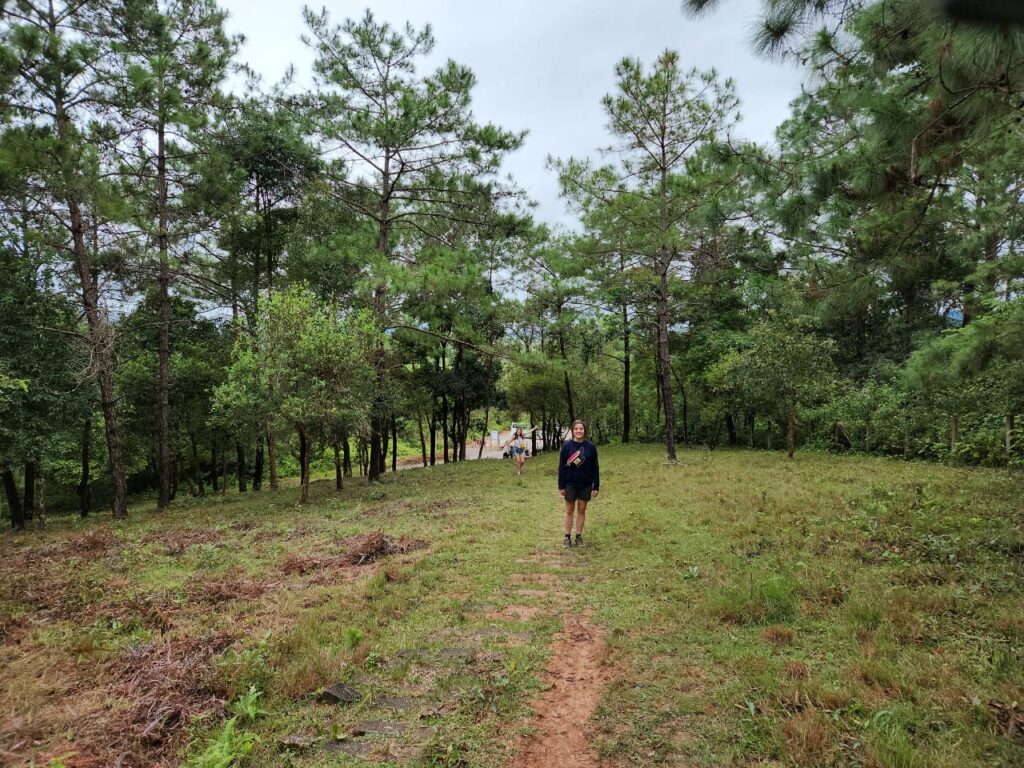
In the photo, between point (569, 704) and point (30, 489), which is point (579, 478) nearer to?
point (569, 704)

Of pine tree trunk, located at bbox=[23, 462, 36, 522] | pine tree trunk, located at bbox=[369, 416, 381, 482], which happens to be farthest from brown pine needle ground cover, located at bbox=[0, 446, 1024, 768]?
pine tree trunk, located at bbox=[23, 462, 36, 522]

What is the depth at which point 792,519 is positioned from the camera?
743cm

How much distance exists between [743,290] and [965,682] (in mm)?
24220

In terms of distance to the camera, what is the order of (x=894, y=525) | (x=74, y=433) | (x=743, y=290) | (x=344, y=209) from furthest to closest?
(x=743, y=290) < (x=344, y=209) < (x=74, y=433) < (x=894, y=525)

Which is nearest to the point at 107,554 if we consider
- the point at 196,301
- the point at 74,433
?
the point at 74,433

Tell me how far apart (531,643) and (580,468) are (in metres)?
3.46

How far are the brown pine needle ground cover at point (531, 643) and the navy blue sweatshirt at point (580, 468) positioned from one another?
97 cm

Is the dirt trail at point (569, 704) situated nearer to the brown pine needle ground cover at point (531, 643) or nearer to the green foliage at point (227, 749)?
the brown pine needle ground cover at point (531, 643)

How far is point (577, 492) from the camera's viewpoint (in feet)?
24.2

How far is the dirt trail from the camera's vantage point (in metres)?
2.72

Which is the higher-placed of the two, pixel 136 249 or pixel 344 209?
pixel 344 209

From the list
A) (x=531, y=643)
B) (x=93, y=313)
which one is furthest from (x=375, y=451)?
(x=531, y=643)

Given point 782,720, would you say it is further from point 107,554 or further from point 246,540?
point 107,554

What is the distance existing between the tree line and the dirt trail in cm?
504
